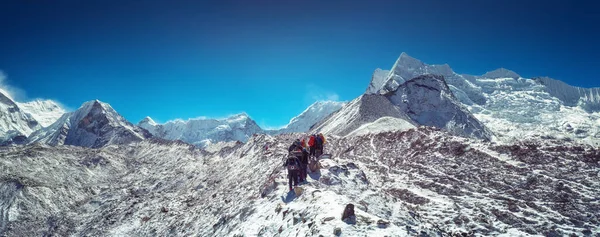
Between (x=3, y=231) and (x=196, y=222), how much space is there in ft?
101

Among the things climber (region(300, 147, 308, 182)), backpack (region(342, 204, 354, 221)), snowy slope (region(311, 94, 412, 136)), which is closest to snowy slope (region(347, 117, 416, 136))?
snowy slope (region(311, 94, 412, 136))

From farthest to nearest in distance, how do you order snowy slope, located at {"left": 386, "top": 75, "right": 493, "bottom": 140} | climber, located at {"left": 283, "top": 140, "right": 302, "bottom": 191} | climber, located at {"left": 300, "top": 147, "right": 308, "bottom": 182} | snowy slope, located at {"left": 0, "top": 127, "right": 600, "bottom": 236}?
snowy slope, located at {"left": 386, "top": 75, "right": 493, "bottom": 140} → climber, located at {"left": 300, "top": 147, "right": 308, "bottom": 182} → climber, located at {"left": 283, "top": 140, "right": 302, "bottom": 191} → snowy slope, located at {"left": 0, "top": 127, "right": 600, "bottom": 236}

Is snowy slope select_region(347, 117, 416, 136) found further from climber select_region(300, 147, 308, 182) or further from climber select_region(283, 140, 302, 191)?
climber select_region(283, 140, 302, 191)

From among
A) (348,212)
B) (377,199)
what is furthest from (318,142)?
(348,212)

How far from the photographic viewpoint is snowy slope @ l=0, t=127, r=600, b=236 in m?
15.0

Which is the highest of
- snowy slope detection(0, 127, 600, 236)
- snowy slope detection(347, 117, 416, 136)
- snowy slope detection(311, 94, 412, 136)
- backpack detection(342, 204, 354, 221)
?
snowy slope detection(311, 94, 412, 136)

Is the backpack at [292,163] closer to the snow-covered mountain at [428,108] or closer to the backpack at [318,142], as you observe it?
the backpack at [318,142]

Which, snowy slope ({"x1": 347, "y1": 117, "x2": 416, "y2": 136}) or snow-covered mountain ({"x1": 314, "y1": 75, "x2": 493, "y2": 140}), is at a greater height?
snow-covered mountain ({"x1": 314, "y1": 75, "x2": 493, "y2": 140})

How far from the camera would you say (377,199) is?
1912 centimetres

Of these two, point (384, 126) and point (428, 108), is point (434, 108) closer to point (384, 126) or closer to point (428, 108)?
point (428, 108)

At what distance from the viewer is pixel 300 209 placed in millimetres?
13727

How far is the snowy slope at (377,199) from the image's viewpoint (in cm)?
1497

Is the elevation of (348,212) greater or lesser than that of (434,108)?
lesser

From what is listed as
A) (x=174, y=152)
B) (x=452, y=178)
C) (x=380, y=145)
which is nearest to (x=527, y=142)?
(x=452, y=178)
